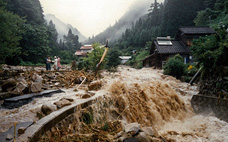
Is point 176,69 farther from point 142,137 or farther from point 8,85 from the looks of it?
point 8,85

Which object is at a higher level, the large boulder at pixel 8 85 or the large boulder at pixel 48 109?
the large boulder at pixel 8 85

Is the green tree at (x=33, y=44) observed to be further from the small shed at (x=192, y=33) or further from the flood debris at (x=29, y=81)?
the small shed at (x=192, y=33)

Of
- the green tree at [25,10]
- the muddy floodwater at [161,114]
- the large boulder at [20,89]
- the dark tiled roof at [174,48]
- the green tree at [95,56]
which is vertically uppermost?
the green tree at [25,10]

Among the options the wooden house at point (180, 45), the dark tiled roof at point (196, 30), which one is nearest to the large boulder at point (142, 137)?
the wooden house at point (180, 45)

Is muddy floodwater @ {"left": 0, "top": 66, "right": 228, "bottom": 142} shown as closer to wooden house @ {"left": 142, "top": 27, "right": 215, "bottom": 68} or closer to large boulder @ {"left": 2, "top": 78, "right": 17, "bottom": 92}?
large boulder @ {"left": 2, "top": 78, "right": 17, "bottom": 92}

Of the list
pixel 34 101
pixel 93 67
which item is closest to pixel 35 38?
pixel 93 67

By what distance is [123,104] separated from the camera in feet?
15.5

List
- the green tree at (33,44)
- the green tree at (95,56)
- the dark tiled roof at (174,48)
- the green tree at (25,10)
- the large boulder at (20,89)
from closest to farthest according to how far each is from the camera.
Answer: the large boulder at (20,89) < the green tree at (95,56) < the dark tiled roof at (174,48) < the green tree at (33,44) < the green tree at (25,10)

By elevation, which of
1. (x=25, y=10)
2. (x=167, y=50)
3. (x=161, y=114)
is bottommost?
(x=161, y=114)

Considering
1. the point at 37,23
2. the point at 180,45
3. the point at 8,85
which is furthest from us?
the point at 37,23

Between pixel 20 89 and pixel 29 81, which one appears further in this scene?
pixel 29 81

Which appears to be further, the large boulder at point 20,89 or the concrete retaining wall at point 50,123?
the large boulder at point 20,89

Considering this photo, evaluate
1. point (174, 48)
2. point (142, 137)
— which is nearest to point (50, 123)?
point (142, 137)

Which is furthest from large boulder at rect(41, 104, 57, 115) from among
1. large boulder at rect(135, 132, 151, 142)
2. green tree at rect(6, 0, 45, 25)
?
green tree at rect(6, 0, 45, 25)
